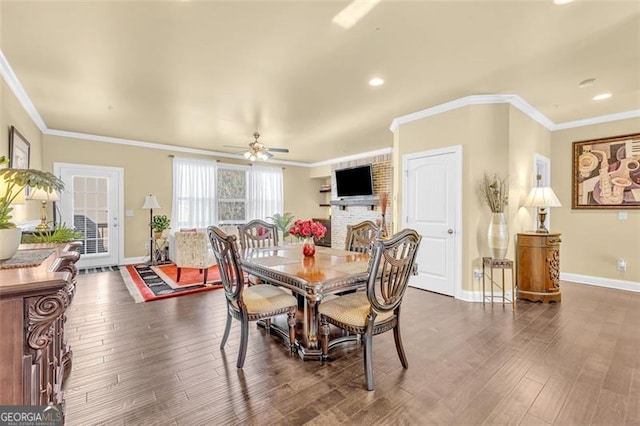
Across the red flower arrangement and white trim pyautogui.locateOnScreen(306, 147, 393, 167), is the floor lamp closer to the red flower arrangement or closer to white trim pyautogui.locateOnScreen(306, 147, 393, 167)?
white trim pyautogui.locateOnScreen(306, 147, 393, 167)

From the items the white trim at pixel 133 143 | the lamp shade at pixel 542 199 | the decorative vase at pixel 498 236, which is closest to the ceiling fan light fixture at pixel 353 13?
the decorative vase at pixel 498 236

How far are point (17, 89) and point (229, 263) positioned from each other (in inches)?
146

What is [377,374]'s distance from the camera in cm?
213

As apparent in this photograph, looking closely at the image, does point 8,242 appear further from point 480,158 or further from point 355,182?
point 355,182

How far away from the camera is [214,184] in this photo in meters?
7.28

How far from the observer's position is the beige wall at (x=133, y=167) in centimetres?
559

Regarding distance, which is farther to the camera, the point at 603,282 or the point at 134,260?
the point at 134,260

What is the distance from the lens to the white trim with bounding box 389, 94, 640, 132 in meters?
3.77

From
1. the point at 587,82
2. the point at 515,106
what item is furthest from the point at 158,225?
the point at 587,82

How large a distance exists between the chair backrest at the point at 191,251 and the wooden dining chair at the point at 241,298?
233 cm

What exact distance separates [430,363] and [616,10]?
9.77ft

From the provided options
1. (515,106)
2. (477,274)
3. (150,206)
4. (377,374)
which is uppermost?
(515,106)

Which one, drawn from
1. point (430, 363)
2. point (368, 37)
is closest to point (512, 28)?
point (368, 37)

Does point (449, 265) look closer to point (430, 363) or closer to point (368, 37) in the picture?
point (430, 363)
